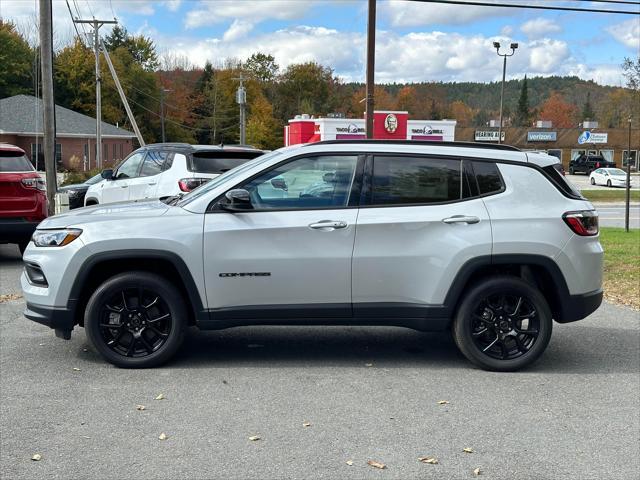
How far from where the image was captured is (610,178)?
52219mm

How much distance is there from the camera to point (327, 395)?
5340mm

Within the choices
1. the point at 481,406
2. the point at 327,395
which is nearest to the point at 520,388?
the point at 481,406

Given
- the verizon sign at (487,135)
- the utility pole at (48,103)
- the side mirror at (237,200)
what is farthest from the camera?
the verizon sign at (487,135)

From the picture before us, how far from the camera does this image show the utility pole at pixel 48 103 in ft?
54.7

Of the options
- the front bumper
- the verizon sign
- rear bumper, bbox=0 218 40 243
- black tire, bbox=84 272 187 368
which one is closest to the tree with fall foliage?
the verizon sign

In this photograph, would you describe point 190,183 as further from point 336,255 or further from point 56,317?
point 336,255

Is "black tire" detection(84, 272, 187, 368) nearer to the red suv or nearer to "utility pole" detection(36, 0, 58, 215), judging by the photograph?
the red suv

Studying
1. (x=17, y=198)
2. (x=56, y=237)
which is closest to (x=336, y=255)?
(x=56, y=237)

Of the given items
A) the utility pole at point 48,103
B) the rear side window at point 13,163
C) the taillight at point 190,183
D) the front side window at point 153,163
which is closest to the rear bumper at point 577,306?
the taillight at point 190,183

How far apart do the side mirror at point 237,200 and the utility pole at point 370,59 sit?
14178mm

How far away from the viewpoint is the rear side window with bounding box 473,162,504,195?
601 centimetres

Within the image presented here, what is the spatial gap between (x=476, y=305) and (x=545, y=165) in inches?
51.4

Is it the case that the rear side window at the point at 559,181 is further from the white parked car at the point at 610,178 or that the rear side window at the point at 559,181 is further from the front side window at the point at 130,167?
the white parked car at the point at 610,178

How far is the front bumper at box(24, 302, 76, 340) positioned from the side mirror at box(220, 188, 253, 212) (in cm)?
150
